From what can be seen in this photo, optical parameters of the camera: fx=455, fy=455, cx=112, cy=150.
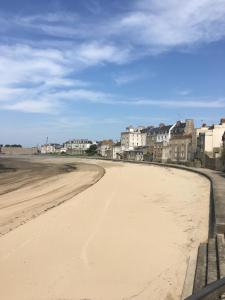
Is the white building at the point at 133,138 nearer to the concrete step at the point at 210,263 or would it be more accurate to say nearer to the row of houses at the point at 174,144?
the row of houses at the point at 174,144

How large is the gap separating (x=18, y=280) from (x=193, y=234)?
5.67 m

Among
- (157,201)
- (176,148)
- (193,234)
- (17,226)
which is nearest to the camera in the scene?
(193,234)

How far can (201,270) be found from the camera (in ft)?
27.3

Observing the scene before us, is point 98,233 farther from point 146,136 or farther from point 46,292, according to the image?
point 146,136

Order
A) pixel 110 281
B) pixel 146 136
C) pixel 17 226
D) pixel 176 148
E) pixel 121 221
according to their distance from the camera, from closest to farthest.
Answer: pixel 110 281
pixel 17 226
pixel 121 221
pixel 176 148
pixel 146 136

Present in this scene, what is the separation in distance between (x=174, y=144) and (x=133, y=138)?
5086 cm

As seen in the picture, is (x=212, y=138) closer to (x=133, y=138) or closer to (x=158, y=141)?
(x=158, y=141)

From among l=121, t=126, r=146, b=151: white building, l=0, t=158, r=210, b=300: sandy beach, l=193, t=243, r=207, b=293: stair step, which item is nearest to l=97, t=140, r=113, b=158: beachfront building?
l=121, t=126, r=146, b=151: white building

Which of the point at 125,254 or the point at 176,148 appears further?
the point at 176,148

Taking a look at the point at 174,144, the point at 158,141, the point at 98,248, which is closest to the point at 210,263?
the point at 98,248

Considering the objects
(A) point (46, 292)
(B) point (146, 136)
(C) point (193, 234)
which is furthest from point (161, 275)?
(B) point (146, 136)

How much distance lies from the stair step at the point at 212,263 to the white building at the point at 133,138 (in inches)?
5005

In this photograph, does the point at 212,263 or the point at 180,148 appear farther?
the point at 180,148

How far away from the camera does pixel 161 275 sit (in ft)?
28.3
